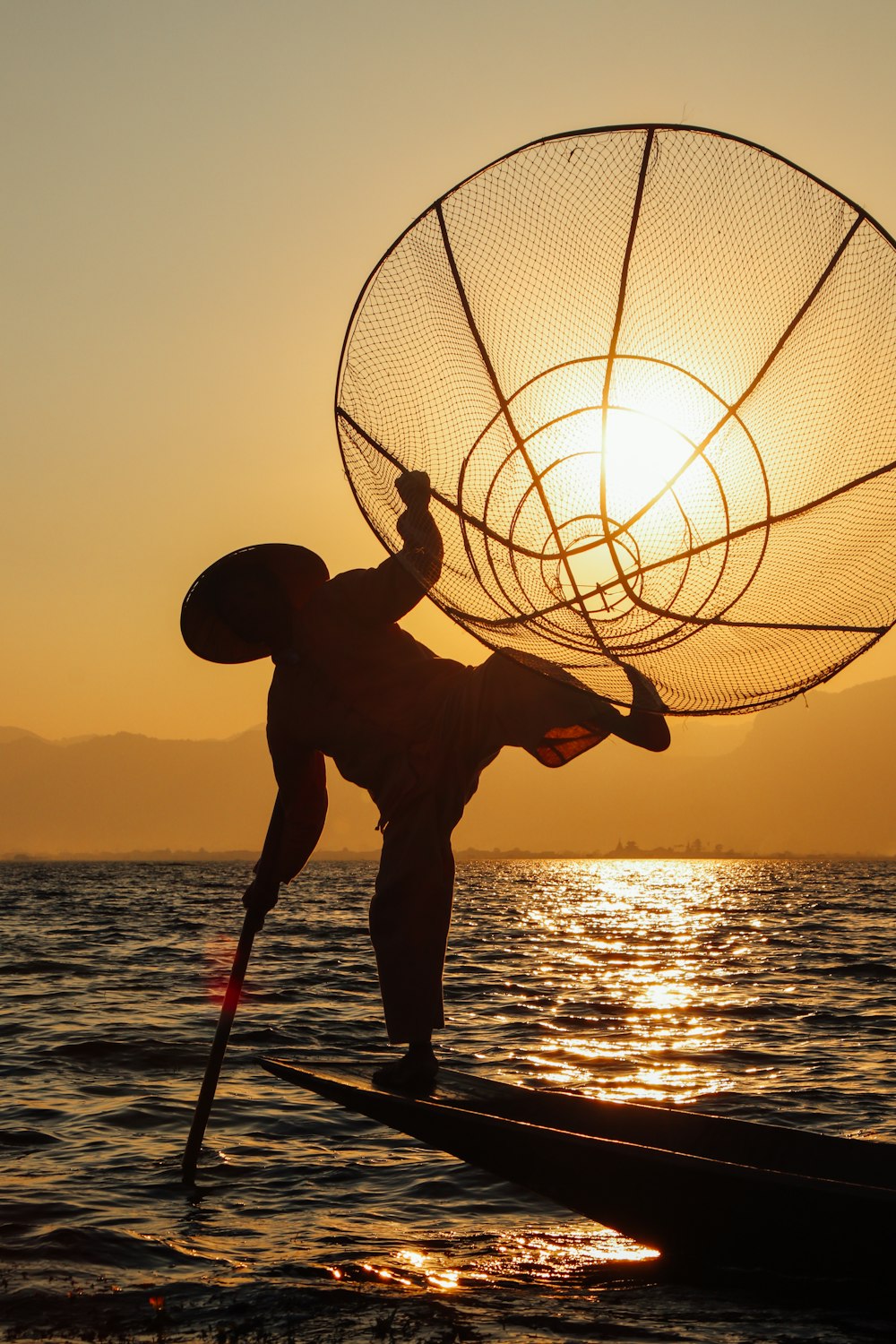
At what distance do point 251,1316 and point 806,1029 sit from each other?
320 inches

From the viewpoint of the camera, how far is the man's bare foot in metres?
5.66

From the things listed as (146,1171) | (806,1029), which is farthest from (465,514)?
(806,1029)

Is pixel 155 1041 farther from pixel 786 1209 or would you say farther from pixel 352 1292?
pixel 786 1209

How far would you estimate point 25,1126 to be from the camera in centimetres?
770

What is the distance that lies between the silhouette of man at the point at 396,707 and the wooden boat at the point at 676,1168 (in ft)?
1.46

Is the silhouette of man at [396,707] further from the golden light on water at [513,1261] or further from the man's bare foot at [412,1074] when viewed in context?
the golden light on water at [513,1261]

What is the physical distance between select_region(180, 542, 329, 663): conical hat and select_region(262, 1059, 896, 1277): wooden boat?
1.91 m

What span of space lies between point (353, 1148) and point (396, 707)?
3.19 m

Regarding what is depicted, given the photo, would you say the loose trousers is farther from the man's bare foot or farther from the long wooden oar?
the long wooden oar

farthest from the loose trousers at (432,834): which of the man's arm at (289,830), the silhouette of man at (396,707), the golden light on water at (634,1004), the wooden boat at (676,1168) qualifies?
the golden light on water at (634,1004)

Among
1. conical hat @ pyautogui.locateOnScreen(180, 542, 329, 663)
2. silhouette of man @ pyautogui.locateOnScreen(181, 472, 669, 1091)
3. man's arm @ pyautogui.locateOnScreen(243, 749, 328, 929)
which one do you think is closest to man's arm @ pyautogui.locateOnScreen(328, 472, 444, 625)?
silhouette of man @ pyautogui.locateOnScreen(181, 472, 669, 1091)

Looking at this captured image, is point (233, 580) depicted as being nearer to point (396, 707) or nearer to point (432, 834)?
point (396, 707)

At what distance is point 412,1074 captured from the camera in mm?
5688

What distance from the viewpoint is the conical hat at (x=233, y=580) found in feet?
18.9
